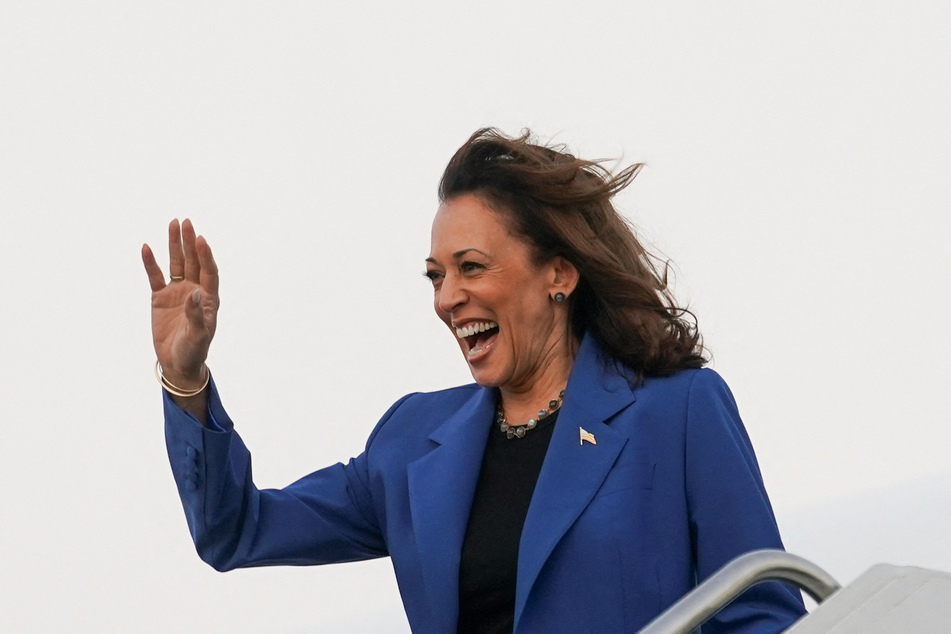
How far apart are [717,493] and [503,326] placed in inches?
16.6

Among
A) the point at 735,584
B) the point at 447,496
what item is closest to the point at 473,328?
the point at 447,496

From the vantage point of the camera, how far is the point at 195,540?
2016 mm

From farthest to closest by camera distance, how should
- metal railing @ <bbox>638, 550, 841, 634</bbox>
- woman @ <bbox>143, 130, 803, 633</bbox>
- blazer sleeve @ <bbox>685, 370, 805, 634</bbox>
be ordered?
1. woman @ <bbox>143, 130, 803, 633</bbox>
2. blazer sleeve @ <bbox>685, 370, 805, 634</bbox>
3. metal railing @ <bbox>638, 550, 841, 634</bbox>

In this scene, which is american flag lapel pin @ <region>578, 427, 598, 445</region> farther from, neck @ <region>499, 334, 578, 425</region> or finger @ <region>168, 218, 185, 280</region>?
finger @ <region>168, 218, 185, 280</region>

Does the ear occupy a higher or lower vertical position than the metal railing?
higher

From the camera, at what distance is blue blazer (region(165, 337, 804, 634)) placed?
177 cm

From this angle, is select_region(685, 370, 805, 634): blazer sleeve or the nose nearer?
select_region(685, 370, 805, 634): blazer sleeve

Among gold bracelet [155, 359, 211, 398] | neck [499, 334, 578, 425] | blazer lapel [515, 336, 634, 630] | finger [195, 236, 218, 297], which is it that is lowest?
blazer lapel [515, 336, 634, 630]

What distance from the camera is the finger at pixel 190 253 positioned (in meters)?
1.90

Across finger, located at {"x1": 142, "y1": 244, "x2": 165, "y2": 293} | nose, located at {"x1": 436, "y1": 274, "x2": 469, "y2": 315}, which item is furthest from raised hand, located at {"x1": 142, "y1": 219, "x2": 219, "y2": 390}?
nose, located at {"x1": 436, "y1": 274, "x2": 469, "y2": 315}

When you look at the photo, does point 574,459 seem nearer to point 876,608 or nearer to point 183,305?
point 183,305

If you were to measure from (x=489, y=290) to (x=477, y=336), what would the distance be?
86mm

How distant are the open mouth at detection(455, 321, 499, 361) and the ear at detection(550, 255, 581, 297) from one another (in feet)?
0.38

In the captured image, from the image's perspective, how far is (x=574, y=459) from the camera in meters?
1.88
